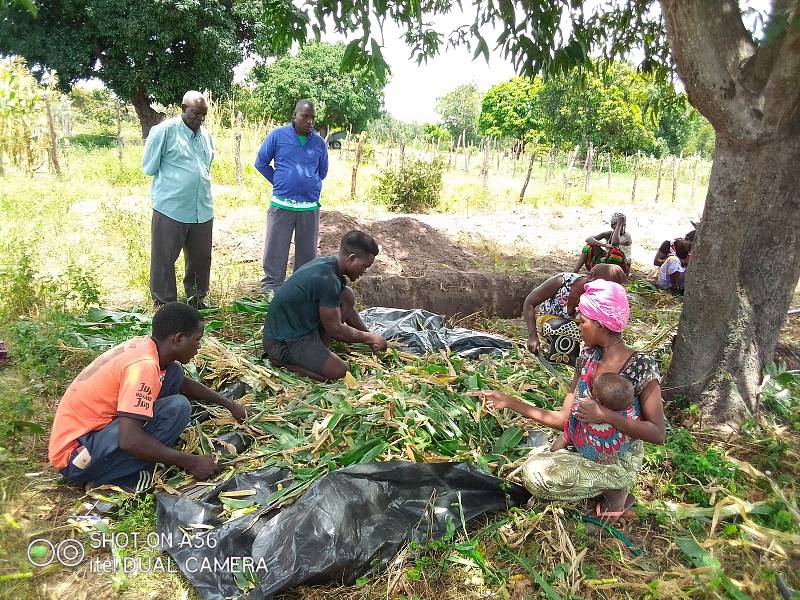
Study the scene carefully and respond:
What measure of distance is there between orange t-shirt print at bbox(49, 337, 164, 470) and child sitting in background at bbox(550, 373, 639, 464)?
1981mm

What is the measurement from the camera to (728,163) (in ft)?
10.6

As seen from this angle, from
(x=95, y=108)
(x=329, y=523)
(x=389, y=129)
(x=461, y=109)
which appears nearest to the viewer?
(x=329, y=523)

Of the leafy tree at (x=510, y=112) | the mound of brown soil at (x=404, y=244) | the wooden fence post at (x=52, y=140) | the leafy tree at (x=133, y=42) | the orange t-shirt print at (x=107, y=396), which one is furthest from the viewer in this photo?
the leafy tree at (x=510, y=112)

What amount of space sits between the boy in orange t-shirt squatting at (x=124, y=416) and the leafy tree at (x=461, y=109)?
48.9 m

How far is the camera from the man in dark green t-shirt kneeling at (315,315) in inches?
153

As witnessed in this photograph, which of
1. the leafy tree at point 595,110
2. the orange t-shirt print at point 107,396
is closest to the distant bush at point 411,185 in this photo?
the leafy tree at point 595,110

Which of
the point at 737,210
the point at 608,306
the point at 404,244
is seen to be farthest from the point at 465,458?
the point at 404,244

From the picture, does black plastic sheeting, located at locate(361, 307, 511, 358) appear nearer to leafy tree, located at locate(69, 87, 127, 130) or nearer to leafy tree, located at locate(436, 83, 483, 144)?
leafy tree, located at locate(69, 87, 127, 130)

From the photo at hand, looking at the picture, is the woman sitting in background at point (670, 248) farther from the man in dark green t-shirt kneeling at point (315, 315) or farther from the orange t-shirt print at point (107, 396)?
the orange t-shirt print at point (107, 396)

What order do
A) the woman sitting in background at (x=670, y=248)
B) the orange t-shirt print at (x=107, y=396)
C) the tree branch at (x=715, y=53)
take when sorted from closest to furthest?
the orange t-shirt print at (x=107, y=396), the tree branch at (x=715, y=53), the woman sitting in background at (x=670, y=248)

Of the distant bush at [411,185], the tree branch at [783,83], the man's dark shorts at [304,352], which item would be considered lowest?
the man's dark shorts at [304,352]

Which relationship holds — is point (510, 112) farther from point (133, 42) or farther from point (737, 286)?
point (737, 286)

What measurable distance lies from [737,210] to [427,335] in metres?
2.30

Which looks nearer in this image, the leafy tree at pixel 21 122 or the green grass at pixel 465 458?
the green grass at pixel 465 458
